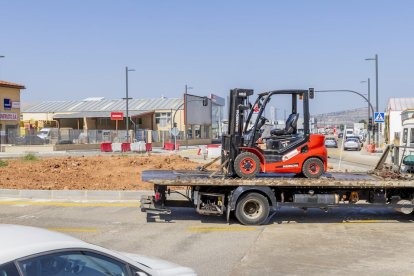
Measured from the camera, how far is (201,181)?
10.1 meters

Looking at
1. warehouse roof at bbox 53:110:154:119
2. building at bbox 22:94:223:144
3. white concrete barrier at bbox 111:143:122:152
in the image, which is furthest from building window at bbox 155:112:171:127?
white concrete barrier at bbox 111:143:122:152

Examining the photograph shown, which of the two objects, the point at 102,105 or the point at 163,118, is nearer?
the point at 163,118

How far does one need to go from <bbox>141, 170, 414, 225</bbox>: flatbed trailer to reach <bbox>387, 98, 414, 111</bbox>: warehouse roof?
74044 mm

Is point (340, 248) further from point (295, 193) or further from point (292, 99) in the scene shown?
point (292, 99)

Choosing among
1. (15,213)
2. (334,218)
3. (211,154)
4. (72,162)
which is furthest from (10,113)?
(334,218)

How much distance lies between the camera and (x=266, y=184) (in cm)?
1010

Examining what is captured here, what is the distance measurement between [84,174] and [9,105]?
42635mm

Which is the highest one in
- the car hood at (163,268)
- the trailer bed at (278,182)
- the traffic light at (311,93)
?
the traffic light at (311,93)

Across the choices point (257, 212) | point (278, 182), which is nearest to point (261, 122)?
point (278, 182)

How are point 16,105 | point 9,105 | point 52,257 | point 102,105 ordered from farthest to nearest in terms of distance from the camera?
1. point 102,105
2. point 16,105
3. point 9,105
4. point 52,257

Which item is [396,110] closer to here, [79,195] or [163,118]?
[163,118]

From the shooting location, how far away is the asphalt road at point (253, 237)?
733 cm

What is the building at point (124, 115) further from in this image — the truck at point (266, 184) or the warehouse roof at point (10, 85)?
the truck at point (266, 184)

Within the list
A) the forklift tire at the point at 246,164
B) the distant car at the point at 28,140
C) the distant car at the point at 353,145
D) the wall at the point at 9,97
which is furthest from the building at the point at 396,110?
the forklift tire at the point at 246,164
